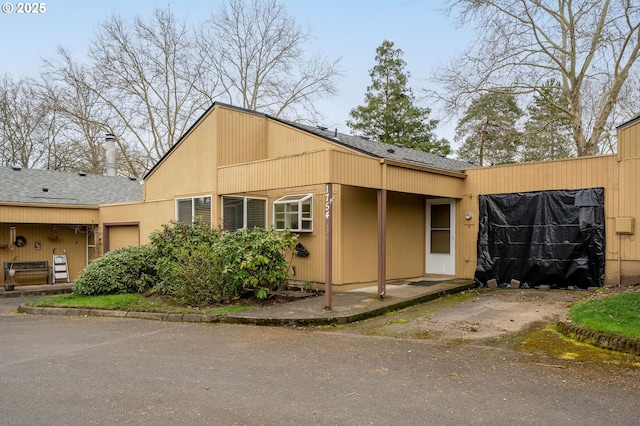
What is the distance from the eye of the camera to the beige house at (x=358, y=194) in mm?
9648

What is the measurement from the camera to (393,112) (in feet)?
107

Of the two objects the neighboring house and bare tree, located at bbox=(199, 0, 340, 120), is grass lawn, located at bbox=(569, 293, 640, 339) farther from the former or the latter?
bare tree, located at bbox=(199, 0, 340, 120)

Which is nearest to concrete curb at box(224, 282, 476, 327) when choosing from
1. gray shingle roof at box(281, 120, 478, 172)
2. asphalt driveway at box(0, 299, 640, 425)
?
asphalt driveway at box(0, 299, 640, 425)

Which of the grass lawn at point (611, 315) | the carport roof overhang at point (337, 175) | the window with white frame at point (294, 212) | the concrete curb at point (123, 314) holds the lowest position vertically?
the concrete curb at point (123, 314)

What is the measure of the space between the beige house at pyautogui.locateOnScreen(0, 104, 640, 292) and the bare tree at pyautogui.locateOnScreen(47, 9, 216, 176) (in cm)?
1301

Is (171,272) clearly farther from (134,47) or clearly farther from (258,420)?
(134,47)

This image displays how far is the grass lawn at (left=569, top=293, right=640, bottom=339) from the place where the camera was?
243 inches

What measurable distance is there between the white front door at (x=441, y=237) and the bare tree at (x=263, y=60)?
15.4m

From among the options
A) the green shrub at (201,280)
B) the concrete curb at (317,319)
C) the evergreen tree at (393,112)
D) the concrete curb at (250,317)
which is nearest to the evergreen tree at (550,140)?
the evergreen tree at (393,112)

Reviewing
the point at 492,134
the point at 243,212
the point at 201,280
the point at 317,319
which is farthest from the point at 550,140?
the point at 201,280

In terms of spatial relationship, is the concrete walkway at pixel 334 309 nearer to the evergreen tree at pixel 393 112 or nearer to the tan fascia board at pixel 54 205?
the tan fascia board at pixel 54 205

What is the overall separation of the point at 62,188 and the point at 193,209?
8.75 m

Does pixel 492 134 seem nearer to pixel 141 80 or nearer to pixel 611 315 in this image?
pixel 141 80

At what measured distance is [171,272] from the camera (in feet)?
33.3
